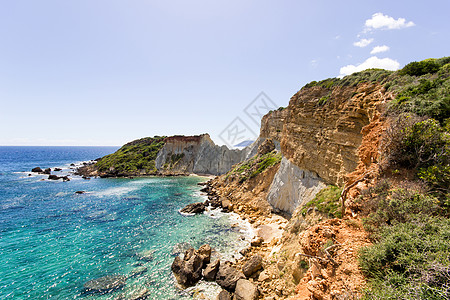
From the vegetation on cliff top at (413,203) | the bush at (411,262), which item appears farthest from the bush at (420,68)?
the bush at (411,262)

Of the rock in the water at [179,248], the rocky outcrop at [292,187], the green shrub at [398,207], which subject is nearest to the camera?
the green shrub at [398,207]

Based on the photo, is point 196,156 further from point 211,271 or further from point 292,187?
point 211,271

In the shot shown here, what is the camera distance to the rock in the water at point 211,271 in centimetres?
1376

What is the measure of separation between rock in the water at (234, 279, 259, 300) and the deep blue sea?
1743 mm

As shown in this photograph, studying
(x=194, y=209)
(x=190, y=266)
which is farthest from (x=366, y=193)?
(x=194, y=209)

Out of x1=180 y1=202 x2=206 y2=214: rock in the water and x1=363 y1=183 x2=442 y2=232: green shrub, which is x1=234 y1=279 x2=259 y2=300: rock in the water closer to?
x1=363 y1=183 x2=442 y2=232: green shrub

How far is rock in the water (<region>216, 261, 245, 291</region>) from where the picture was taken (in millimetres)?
12858

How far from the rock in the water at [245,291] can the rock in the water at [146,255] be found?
864 centimetres

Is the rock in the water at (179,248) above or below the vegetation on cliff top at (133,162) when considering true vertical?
below

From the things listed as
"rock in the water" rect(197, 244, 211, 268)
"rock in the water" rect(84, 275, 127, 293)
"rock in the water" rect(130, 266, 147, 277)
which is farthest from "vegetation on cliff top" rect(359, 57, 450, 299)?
"rock in the water" rect(84, 275, 127, 293)

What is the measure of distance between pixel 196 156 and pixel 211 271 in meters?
58.7

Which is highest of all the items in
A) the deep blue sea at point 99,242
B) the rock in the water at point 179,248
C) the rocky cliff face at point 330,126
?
the rocky cliff face at point 330,126

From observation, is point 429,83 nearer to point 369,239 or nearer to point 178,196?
point 369,239

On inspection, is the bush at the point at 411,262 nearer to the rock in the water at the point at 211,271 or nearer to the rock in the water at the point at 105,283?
the rock in the water at the point at 211,271
